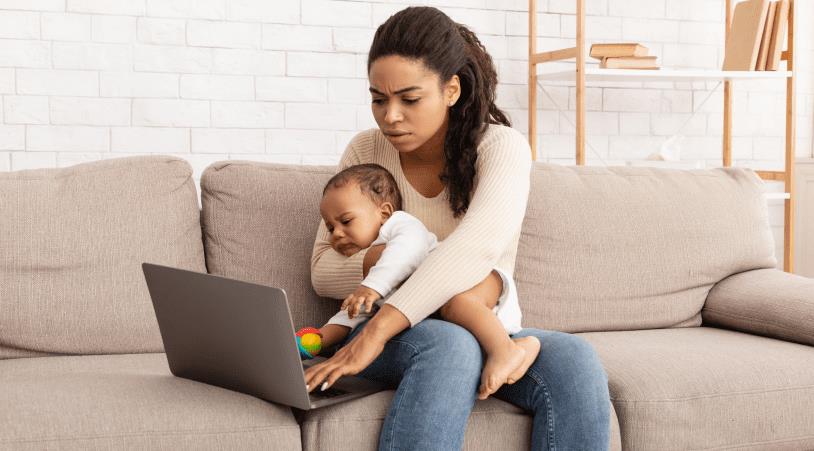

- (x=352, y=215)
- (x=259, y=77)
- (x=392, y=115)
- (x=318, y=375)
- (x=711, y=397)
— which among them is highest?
(x=259, y=77)

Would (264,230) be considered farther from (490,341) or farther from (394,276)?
(490,341)

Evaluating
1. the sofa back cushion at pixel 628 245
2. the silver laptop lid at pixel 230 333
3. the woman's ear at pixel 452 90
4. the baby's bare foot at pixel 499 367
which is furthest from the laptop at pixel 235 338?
the sofa back cushion at pixel 628 245

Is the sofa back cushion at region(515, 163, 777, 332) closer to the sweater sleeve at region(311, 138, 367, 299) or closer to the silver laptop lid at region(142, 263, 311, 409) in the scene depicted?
the sweater sleeve at region(311, 138, 367, 299)

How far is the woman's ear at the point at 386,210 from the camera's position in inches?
74.4

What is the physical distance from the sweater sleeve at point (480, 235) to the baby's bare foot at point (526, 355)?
0.15m

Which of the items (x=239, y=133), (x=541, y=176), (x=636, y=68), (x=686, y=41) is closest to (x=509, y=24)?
(x=636, y=68)

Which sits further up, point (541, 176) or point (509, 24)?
point (509, 24)

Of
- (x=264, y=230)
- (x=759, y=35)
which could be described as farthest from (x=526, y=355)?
(x=759, y=35)

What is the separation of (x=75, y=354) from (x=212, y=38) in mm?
1610

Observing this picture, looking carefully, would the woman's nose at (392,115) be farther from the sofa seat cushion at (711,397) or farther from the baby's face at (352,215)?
the sofa seat cushion at (711,397)

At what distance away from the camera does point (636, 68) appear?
3.48 metres

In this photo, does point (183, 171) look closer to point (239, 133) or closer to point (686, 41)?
point (239, 133)

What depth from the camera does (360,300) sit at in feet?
5.44

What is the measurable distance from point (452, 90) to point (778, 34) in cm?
213
